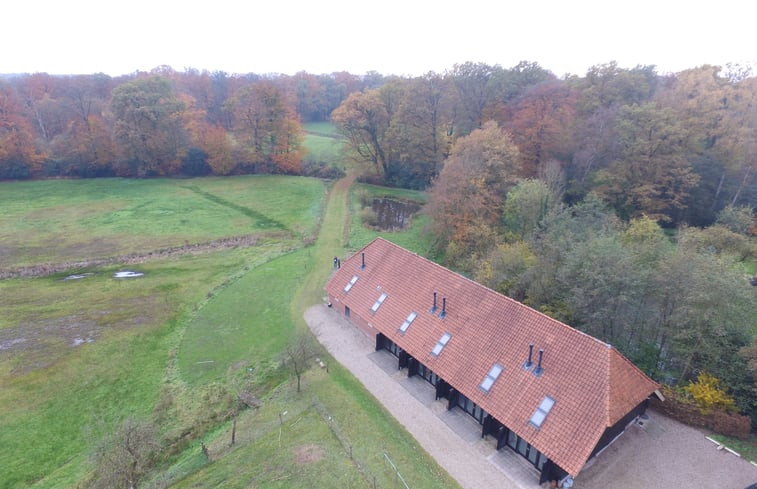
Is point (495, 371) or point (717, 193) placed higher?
point (717, 193)

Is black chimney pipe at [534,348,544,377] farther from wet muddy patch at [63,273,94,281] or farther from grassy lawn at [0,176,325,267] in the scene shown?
wet muddy patch at [63,273,94,281]

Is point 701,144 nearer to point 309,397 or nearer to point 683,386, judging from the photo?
point 683,386

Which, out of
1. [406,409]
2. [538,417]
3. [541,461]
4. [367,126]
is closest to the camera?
[538,417]

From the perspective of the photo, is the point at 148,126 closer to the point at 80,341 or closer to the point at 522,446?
the point at 80,341

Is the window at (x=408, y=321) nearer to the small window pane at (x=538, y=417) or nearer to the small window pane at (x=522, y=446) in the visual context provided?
the small window pane at (x=522, y=446)

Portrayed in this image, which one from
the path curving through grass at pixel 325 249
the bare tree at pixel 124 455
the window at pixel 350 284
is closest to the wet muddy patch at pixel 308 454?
the bare tree at pixel 124 455

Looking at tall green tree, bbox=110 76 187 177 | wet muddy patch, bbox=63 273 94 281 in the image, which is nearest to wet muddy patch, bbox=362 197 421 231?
wet muddy patch, bbox=63 273 94 281

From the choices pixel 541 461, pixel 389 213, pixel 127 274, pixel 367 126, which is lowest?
pixel 127 274

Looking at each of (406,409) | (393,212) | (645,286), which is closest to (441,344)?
(406,409)
